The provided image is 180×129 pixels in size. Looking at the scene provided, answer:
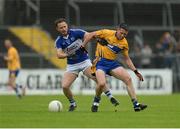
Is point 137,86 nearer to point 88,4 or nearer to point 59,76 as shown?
point 59,76

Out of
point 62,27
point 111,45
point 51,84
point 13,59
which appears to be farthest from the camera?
point 51,84

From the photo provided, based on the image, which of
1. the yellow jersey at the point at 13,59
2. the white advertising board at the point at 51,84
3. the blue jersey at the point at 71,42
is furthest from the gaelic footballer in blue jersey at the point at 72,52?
the white advertising board at the point at 51,84

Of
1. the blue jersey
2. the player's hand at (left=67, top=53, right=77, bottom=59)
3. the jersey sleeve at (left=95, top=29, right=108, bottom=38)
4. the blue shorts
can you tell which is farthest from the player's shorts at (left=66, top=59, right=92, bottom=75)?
the jersey sleeve at (left=95, top=29, right=108, bottom=38)

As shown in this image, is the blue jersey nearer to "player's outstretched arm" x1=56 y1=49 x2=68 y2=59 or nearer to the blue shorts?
"player's outstretched arm" x1=56 y1=49 x2=68 y2=59

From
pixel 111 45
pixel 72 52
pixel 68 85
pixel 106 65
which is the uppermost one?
pixel 111 45

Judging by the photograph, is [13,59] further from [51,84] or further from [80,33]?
[80,33]

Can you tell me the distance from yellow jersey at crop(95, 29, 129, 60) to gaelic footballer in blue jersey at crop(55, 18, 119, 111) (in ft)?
1.88

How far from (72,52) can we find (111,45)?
126 centimetres

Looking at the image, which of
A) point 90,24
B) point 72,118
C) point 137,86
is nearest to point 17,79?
point 137,86

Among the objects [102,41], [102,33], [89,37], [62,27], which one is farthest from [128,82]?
[62,27]

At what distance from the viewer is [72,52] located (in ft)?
64.7

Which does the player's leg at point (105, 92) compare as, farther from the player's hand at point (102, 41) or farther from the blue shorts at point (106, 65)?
the player's hand at point (102, 41)

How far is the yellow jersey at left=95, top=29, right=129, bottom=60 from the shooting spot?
62.4ft

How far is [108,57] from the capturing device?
1919cm
